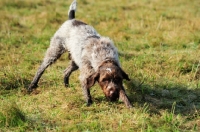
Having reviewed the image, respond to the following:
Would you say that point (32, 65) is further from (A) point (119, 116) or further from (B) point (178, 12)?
(B) point (178, 12)

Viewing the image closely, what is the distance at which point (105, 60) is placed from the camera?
19.8 ft

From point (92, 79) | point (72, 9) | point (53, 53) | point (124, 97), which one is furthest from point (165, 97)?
point (72, 9)

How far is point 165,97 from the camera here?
686 cm

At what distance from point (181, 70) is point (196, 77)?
1.22 feet

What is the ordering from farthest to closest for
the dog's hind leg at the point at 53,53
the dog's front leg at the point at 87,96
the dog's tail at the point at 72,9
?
the dog's tail at the point at 72,9, the dog's hind leg at the point at 53,53, the dog's front leg at the point at 87,96

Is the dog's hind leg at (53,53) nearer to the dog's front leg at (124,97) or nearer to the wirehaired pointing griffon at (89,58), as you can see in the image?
the wirehaired pointing griffon at (89,58)

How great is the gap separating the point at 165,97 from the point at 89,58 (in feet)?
5.32

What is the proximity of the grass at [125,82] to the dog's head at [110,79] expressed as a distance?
0.35 meters

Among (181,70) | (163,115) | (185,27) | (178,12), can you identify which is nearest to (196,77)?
(181,70)

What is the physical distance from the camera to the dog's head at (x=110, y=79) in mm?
5566

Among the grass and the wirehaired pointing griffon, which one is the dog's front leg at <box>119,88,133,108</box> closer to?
the wirehaired pointing griffon

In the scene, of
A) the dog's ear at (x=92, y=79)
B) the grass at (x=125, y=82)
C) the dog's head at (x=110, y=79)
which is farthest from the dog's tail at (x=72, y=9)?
the dog's head at (x=110, y=79)

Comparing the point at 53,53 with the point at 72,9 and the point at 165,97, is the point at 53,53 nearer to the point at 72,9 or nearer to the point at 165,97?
the point at 72,9

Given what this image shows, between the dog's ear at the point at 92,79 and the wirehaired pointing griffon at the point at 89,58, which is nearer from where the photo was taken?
the wirehaired pointing griffon at the point at 89,58
